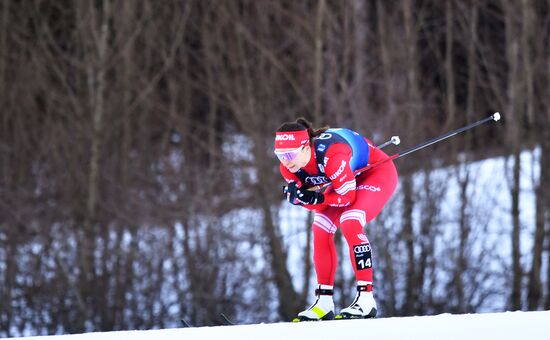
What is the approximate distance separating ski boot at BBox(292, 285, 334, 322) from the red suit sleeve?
57 cm

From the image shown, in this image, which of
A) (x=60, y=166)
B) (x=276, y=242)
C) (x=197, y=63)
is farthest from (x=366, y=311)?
(x=197, y=63)

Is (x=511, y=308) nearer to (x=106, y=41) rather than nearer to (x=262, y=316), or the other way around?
(x=262, y=316)

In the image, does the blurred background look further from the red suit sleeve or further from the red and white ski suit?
the red suit sleeve

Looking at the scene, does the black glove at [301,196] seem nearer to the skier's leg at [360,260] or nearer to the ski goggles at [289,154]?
the ski goggles at [289,154]

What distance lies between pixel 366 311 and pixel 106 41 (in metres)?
7.89

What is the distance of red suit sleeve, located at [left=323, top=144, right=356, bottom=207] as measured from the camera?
18.6 ft

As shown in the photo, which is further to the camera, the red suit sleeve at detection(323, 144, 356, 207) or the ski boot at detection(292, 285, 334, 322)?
the ski boot at detection(292, 285, 334, 322)

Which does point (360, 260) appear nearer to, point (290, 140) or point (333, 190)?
point (333, 190)

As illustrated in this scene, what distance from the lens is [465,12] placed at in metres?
14.4

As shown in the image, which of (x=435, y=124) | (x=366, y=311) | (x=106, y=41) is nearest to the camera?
(x=366, y=311)

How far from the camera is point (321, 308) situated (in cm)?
604

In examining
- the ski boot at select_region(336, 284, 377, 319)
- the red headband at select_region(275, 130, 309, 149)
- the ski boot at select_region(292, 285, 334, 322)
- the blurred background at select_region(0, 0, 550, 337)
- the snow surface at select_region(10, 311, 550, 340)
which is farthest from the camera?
the blurred background at select_region(0, 0, 550, 337)

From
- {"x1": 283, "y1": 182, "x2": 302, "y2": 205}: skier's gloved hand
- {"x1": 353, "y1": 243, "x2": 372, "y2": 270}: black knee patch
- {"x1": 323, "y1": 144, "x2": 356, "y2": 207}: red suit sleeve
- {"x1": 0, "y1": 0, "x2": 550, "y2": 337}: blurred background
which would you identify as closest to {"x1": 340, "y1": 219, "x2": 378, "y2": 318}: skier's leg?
{"x1": 353, "y1": 243, "x2": 372, "y2": 270}: black knee patch

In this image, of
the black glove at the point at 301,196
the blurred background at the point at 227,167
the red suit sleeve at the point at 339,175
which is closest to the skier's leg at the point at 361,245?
the red suit sleeve at the point at 339,175
